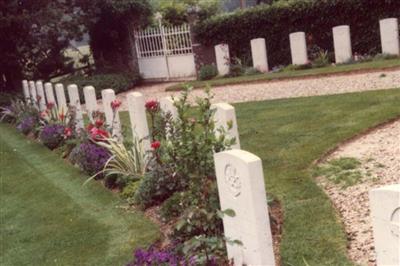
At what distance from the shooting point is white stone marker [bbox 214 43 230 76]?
19234 mm

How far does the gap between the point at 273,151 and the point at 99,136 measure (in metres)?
2.44

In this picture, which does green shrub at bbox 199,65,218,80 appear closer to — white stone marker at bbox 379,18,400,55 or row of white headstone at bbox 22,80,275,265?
white stone marker at bbox 379,18,400,55

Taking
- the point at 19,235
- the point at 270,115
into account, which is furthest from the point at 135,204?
the point at 270,115

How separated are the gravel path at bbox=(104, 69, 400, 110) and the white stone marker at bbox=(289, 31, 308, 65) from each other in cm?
258

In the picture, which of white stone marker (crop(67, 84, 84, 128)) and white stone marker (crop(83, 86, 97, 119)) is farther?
white stone marker (crop(67, 84, 84, 128))

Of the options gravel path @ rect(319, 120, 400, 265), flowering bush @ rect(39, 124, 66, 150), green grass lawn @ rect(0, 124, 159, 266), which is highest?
flowering bush @ rect(39, 124, 66, 150)

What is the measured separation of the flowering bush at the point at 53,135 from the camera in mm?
11516

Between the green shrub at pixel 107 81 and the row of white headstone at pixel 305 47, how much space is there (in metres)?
3.20

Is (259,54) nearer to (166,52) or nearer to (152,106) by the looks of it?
(166,52)

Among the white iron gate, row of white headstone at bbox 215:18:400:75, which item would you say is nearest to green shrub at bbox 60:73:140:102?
the white iron gate

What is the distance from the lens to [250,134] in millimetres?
9461

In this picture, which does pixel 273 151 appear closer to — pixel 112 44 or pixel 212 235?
pixel 212 235

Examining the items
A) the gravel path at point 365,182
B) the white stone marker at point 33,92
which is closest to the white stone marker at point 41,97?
the white stone marker at point 33,92

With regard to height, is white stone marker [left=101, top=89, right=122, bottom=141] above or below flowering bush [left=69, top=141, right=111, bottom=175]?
above
